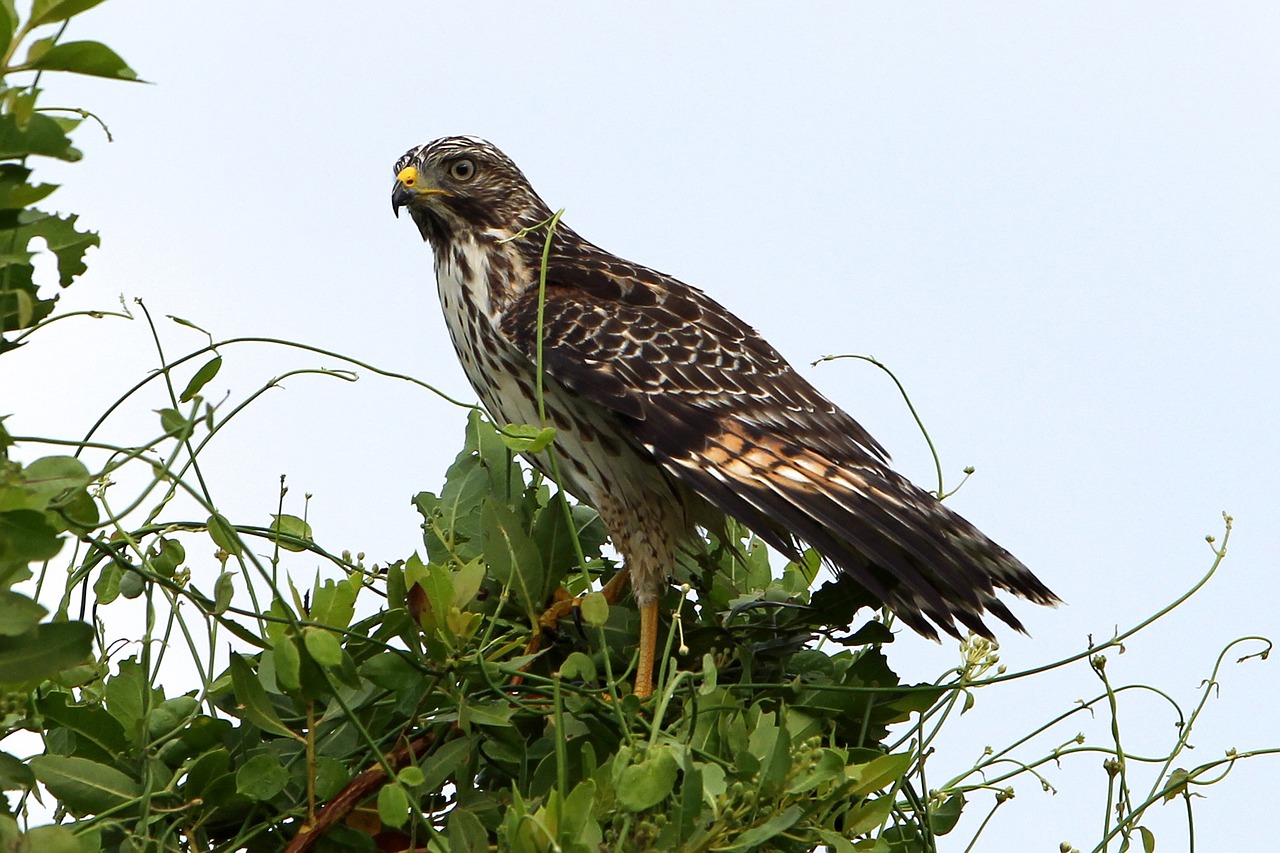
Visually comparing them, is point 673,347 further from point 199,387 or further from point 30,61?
point 30,61

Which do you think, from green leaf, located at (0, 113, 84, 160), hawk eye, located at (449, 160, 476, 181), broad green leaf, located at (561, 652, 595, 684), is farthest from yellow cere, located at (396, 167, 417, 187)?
green leaf, located at (0, 113, 84, 160)

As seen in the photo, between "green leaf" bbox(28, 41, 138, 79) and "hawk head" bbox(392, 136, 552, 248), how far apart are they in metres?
2.58

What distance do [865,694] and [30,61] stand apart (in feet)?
5.11

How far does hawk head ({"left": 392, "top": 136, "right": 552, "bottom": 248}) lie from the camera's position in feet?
13.6

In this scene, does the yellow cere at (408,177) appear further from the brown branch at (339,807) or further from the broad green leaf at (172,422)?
the broad green leaf at (172,422)

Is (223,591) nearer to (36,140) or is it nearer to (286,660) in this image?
(286,660)

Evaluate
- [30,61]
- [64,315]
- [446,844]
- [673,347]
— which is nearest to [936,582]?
[673,347]

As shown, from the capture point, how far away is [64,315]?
1841 millimetres

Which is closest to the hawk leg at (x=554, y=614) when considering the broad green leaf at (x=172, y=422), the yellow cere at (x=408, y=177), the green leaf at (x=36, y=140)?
the broad green leaf at (x=172, y=422)

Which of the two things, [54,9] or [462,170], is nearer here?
[54,9]

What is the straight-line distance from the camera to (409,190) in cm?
415

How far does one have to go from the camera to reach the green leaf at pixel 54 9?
153 cm

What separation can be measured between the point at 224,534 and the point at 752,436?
161 centimetres

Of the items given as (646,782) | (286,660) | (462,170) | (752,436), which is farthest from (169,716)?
(462,170)
